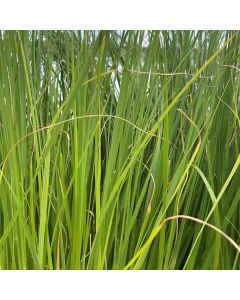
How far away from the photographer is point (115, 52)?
40.0 inches

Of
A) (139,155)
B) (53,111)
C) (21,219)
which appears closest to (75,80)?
(53,111)

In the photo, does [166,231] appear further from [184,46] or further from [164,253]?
[184,46]

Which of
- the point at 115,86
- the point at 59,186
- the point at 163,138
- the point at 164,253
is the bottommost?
the point at 164,253

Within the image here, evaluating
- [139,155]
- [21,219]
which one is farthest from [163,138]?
[21,219]

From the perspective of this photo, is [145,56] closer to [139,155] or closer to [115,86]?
[115,86]

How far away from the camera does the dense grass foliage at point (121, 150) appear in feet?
3.32

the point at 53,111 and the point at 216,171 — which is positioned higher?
the point at 53,111

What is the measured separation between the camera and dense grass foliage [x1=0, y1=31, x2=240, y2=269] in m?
1.01

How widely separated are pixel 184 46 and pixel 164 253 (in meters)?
0.44

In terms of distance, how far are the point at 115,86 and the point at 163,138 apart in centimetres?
15

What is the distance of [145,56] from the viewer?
1.02 m

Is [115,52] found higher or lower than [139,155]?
higher

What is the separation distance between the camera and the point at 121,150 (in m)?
1.01

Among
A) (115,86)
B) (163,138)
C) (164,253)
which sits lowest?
(164,253)
